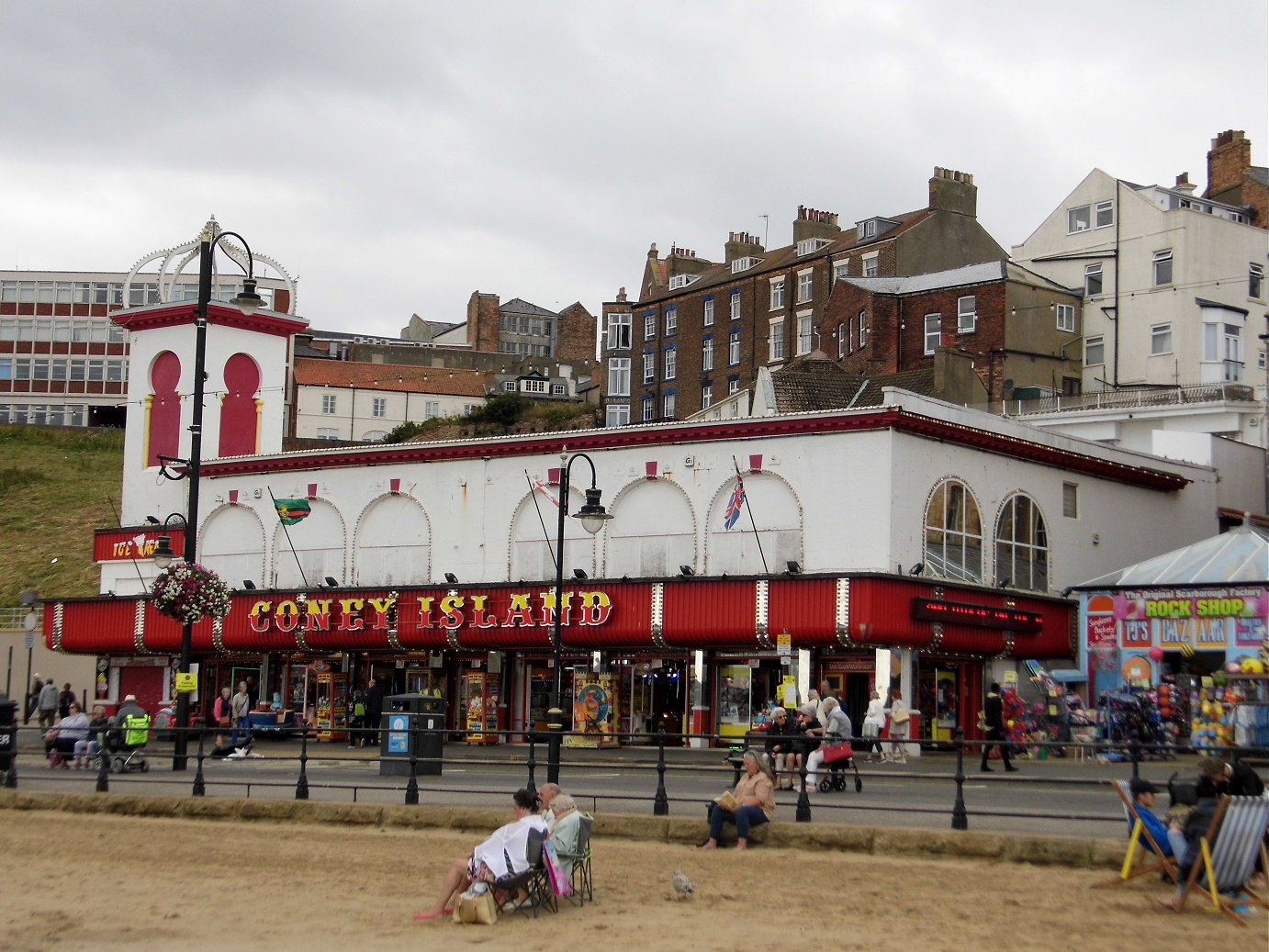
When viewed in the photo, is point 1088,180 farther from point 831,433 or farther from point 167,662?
point 167,662

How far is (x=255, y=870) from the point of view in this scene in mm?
19797

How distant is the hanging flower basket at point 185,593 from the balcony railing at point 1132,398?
121 ft

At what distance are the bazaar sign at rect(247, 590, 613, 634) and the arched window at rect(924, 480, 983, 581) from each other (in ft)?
26.4

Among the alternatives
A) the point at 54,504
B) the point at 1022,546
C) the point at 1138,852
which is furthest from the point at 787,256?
the point at 1138,852

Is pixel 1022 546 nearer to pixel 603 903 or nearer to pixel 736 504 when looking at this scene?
pixel 736 504

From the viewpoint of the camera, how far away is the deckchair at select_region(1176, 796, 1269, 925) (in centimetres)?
1530

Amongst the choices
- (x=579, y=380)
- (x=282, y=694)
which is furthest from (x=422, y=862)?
(x=579, y=380)

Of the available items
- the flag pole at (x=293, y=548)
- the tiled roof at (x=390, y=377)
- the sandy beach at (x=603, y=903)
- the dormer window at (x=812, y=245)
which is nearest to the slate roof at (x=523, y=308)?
the tiled roof at (x=390, y=377)

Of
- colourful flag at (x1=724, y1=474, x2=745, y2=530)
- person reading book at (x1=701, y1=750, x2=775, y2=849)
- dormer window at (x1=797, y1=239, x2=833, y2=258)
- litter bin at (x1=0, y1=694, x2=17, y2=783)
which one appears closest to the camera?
person reading book at (x1=701, y1=750, x2=775, y2=849)

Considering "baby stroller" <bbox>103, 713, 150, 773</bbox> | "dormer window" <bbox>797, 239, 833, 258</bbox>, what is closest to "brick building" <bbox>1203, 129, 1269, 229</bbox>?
"dormer window" <bbox>797, 239, 833, 258</bbox>

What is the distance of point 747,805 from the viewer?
66.5 feet

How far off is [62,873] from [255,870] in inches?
89.7

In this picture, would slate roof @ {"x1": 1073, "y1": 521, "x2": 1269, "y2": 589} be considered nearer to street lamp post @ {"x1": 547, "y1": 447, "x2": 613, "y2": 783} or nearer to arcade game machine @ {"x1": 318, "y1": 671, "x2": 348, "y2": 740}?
street lamp post @ {"x1": 547, "y1": 447, "x2": 613, "y2": 783}

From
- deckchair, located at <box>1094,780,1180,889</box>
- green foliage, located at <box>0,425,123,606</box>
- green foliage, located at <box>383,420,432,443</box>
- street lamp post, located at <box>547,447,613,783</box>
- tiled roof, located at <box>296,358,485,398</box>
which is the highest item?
tiled roof, located at <box>296,358,485,398</box>
